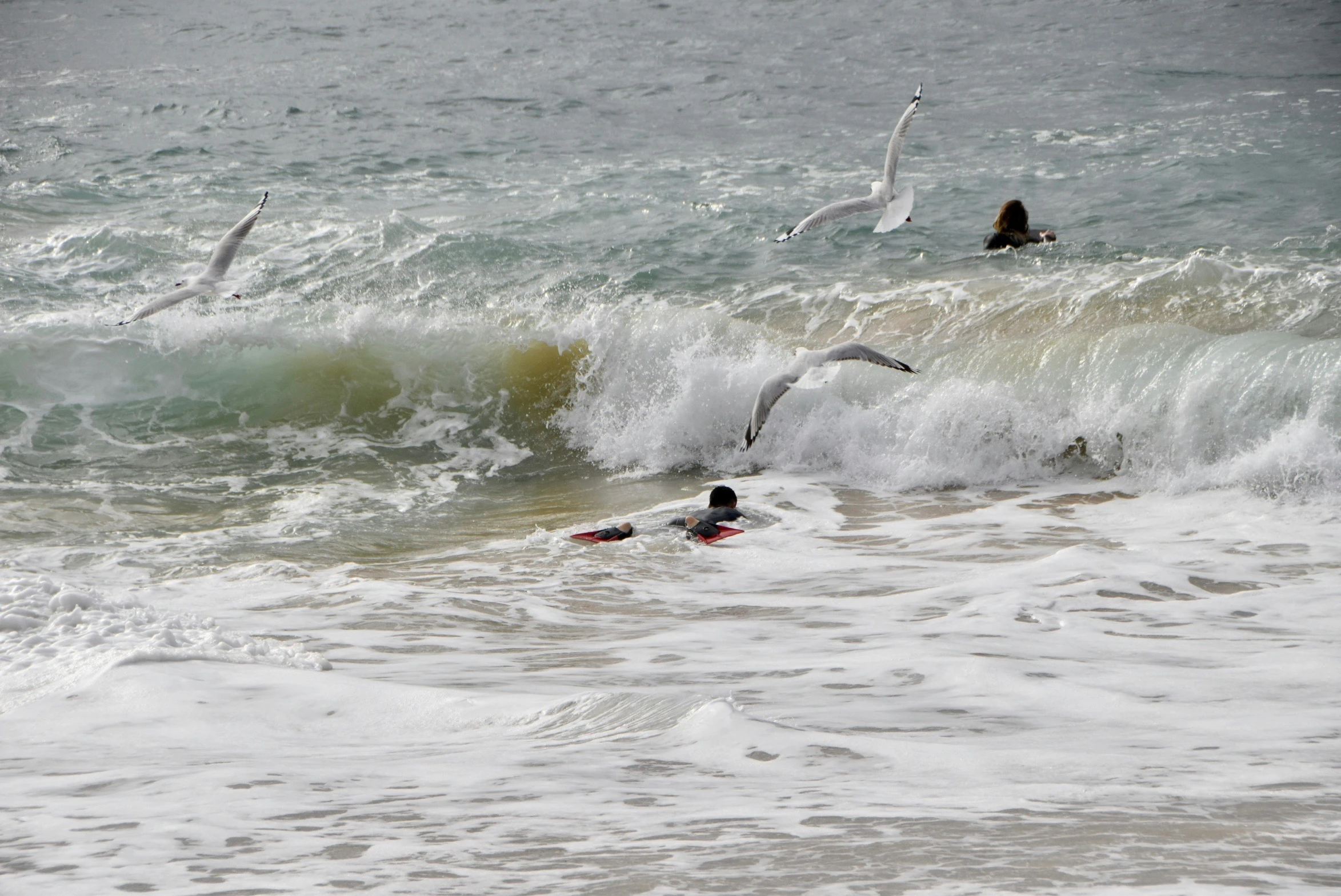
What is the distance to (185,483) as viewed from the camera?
33.2 feet

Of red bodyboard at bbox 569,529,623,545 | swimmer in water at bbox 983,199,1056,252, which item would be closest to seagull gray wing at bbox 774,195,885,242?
red bodyboard at bbox 569,529,623,545

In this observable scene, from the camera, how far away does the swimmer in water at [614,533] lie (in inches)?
318

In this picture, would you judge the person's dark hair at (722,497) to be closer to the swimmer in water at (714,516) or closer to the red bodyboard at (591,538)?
the swimmer in water at (714,516)

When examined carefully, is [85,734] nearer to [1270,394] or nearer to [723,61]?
[1270,394]

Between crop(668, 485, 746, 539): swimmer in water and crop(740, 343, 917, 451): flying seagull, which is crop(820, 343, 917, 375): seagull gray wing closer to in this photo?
crop(740, 343, 917, 451): flying seagull

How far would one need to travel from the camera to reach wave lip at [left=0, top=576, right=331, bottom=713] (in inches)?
182

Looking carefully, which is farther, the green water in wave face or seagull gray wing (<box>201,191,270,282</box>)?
the green water in wave face

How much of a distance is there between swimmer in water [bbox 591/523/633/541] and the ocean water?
8 cm

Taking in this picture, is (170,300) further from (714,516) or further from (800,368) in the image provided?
(800,368)

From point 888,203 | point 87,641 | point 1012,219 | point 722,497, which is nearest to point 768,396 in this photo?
point 722,497

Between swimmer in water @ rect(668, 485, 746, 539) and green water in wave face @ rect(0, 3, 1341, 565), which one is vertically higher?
green water in wave face @ rect(0, 3, 1341, 565)

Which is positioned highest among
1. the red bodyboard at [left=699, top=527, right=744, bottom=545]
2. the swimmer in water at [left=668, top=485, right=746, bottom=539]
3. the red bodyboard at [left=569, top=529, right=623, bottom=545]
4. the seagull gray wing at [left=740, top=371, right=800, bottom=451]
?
the seagull gray wing at [left=740, top=371, right=800, bottom=451]

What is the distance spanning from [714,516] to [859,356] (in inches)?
55.9

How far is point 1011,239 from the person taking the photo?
525 inches
